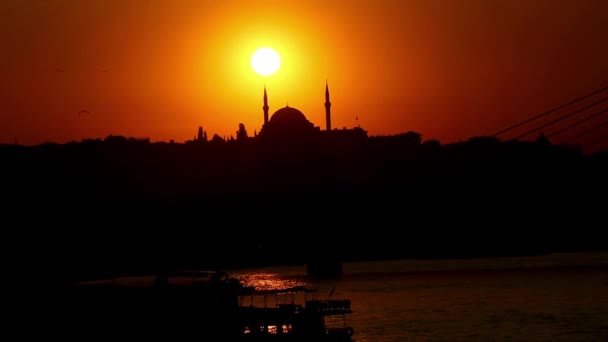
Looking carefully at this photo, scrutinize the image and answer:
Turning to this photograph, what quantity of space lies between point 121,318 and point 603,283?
69154 millimetres

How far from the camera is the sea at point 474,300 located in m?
53.8

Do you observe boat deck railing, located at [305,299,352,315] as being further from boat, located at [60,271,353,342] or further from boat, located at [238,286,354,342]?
boat, located at [60,271,353,342]

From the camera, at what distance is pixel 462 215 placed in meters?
82.4

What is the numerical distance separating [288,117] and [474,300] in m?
67.3

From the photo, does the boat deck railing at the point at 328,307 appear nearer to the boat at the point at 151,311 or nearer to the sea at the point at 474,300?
the boat at the point at 151,311

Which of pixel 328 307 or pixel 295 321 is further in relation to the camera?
pixel 328 307

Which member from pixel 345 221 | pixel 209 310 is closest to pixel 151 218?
pixel 345 221

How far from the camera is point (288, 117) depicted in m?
140

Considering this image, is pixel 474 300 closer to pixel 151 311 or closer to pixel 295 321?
pixel 295 321

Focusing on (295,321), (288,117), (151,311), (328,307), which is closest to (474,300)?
(328,307)

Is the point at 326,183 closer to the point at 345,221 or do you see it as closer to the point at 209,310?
the point at 345,221

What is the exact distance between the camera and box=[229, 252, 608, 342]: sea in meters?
53.8

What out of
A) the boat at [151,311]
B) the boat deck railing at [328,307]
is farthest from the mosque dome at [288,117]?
the boat at [151,311]

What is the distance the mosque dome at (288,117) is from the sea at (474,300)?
1876 cm
